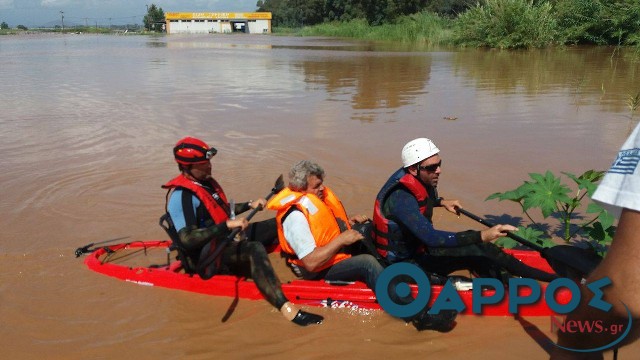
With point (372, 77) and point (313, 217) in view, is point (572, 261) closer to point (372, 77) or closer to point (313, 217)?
point (313, 217)

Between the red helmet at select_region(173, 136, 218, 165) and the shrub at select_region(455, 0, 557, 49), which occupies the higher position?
the shrub at select_region(455, 0, 557, 49)

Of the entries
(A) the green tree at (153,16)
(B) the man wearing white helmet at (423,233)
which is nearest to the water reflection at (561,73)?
(B) the man wearing white helmet at (423,233)

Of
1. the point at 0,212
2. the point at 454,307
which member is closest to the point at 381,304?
the point at 454,307

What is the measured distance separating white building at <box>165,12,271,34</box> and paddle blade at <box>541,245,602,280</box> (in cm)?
7897

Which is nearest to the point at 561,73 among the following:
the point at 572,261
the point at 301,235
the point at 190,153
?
the point at 301,235

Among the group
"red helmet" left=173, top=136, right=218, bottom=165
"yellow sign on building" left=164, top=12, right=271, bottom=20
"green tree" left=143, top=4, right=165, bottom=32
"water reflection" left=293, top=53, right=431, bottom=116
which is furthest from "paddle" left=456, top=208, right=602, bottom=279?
"green tree" left=143, top=4, right=165, bottom=32

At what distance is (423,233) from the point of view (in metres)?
3.69

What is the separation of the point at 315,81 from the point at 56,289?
41.8ft

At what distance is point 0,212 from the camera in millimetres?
6281

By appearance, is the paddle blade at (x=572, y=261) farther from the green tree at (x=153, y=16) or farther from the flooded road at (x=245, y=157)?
the green tree at (x=153, y=16)

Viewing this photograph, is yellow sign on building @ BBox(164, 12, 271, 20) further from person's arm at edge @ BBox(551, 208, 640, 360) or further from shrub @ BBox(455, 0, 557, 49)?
person's arm at edge @ BBox(551, 208, 640, 360)

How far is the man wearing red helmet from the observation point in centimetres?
393

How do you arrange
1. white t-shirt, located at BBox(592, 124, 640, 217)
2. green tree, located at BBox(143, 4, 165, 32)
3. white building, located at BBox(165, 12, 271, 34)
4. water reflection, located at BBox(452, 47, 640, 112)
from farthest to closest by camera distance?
green tree, located at BBox(143, 4, 165, 32) → white building, located at BBox(165, 12, 271, 34) → water reflection, located at BBox(452, 47, 640, 112) → white t-shirt, located at BBox(592, 124, 640, 217)

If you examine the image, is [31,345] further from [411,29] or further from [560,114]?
[411,29]
